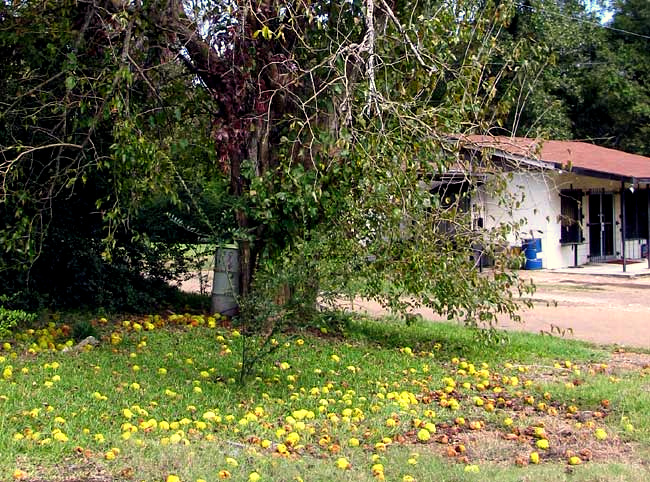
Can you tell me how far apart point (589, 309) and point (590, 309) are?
0.02 metres

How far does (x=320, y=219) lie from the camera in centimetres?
997

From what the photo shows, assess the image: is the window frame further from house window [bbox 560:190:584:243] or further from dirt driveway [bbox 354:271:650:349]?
dirt driveway [bbox 354:271:650:349]

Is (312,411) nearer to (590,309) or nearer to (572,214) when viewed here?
(590,309)

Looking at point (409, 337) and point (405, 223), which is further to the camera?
point (409, 337)

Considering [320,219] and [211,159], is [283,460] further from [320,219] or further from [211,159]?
[211,159]

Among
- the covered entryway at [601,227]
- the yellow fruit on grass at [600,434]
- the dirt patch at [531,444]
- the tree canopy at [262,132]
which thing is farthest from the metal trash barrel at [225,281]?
the covered entryway at [601,227]

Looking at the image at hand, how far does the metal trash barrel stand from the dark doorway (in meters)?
16.2

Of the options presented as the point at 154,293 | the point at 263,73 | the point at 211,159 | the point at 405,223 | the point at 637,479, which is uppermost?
the point at 263,73

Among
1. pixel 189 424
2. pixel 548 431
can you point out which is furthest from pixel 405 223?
pixel 189 424

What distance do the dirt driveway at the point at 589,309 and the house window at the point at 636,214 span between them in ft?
17.8

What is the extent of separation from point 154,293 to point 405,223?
13.1 ft

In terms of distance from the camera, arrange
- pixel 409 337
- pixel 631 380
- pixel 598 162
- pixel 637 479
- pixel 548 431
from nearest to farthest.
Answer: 1. pixel 637 479
2. pixel 548 431
3. pixel 631 380
4. pixel 409 337
5. pixel 598 162

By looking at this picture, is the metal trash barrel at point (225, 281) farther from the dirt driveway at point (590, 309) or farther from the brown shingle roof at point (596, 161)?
the brown shingle roof at point (596, 161)

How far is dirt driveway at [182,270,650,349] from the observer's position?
12352 mm
